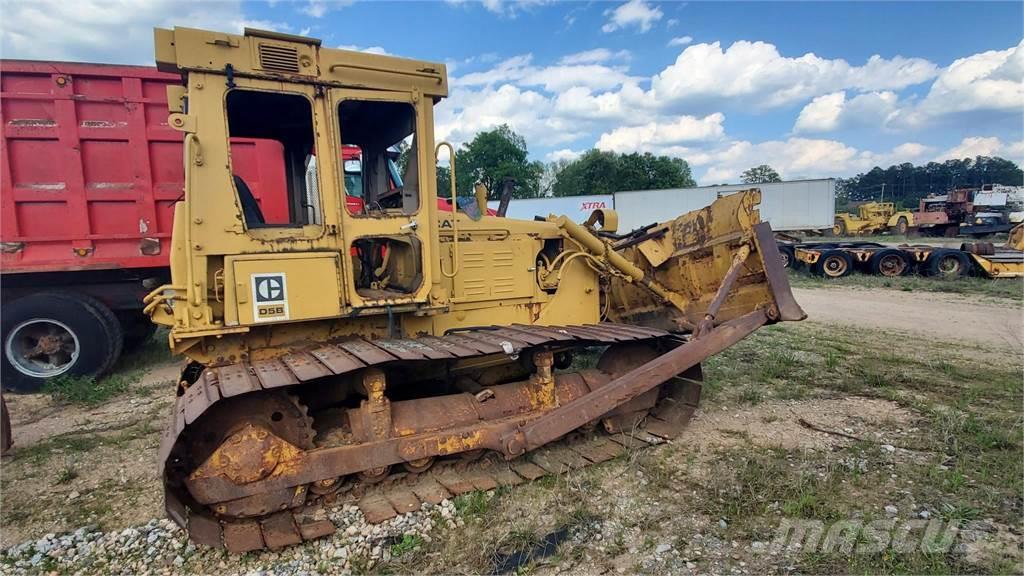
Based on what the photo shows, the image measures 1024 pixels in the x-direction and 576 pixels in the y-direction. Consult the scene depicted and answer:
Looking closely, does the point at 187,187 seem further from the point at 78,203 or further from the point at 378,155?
the point at 78,203

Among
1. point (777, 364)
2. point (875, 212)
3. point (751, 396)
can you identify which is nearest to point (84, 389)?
point (751, 396)

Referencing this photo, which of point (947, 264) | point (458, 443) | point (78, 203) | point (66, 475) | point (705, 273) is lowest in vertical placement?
point (66, 475)

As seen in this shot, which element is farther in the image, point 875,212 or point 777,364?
point 875,212

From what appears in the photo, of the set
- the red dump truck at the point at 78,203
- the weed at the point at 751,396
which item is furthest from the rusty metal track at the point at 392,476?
the red dump truck at the point at 78,203

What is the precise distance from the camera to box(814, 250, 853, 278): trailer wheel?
15.8 metres

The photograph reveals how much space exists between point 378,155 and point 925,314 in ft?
33.2

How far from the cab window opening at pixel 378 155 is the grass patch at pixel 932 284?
1280cm

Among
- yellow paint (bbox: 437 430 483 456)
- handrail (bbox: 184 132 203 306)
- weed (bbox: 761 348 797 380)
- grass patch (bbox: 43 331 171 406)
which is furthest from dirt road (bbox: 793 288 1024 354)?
grass patch (bbox: 43 331 171 406)

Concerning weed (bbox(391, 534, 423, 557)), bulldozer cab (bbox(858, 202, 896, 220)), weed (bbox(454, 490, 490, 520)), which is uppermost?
bulldozer cab (bbox(858, 202, 896, 220))

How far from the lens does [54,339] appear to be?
6.59 m

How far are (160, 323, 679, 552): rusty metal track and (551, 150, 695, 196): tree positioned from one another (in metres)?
52.1

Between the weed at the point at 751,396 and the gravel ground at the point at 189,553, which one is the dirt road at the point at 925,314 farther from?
the gravel ground at the point at 189,553

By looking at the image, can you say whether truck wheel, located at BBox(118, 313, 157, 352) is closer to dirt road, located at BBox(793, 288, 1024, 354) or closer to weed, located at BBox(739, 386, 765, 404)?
weed, located at BBox(739, 386, 765, 404)

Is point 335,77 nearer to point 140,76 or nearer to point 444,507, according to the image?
point 444,507
